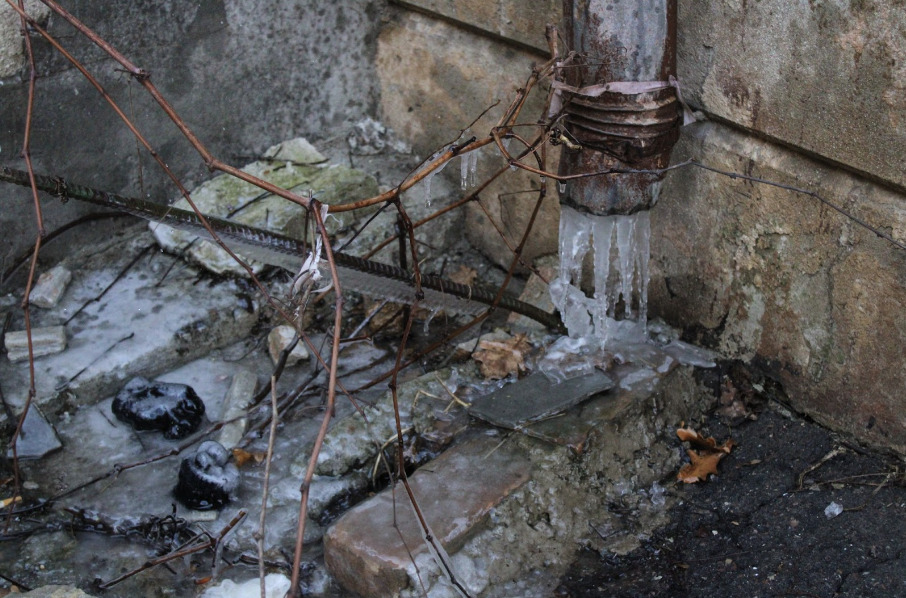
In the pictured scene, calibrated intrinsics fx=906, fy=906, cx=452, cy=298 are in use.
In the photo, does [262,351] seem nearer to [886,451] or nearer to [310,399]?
[310,399]

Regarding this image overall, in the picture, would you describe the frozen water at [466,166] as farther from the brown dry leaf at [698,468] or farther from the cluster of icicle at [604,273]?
the brown dry leaf at [698,468]

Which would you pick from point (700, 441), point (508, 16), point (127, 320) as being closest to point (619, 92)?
point (508, 16)

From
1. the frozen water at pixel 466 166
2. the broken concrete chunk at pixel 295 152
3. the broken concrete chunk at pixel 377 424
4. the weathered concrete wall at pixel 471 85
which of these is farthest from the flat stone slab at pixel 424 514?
the broken concrete chunk at pixel 295 152

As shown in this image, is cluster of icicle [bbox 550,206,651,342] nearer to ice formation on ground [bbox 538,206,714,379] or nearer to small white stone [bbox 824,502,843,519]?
ice formation on ground [bbox 538,206,714,379]

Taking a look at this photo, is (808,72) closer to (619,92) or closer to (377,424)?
(619,92)

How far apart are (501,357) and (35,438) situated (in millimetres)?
1701

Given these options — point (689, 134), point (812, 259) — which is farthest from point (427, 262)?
point (812, 259)

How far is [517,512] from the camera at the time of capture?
2754mm

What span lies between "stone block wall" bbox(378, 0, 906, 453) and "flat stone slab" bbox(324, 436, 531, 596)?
962mm

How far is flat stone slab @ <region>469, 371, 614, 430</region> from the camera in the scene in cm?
302

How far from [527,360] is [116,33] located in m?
2.06

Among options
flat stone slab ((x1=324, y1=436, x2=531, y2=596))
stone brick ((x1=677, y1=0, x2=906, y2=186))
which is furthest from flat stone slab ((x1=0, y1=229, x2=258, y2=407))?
→ stone brick ((x1=677, y1=0, x2=906, y2=186))

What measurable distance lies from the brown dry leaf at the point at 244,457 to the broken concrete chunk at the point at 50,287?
1.06m

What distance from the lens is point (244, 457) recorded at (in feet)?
10.4
